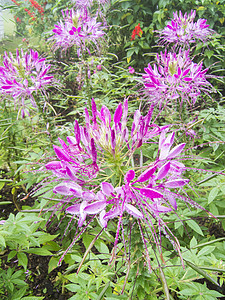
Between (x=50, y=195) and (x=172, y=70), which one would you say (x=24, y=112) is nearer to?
(x=50, y=195)

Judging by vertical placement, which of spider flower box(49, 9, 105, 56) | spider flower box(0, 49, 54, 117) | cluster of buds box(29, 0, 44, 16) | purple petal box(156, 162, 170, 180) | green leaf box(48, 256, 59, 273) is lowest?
green leaf box(48, 256, 59, 273)

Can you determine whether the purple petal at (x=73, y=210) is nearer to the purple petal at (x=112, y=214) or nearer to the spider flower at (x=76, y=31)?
the purple petal at (x=112, y=214)

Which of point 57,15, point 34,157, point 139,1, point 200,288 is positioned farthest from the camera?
point 57,15

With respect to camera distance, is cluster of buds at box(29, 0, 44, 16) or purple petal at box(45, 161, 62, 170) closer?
purple petal at box(45, 161, 62, 170)

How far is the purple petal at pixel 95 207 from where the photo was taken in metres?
0.58

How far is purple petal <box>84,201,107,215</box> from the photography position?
0.58 metres

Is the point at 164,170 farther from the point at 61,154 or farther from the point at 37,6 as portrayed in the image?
the point at 37,6

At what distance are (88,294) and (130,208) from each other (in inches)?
23.1

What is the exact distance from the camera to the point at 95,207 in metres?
0.59

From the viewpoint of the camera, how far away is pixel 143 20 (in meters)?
3.65

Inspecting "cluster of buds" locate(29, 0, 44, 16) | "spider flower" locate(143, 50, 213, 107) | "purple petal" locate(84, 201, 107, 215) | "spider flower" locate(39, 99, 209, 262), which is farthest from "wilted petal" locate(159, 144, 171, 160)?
"cluster of buds" locate(29, 0, 44, 16)

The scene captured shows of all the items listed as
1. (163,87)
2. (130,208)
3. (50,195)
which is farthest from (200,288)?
(163,87)

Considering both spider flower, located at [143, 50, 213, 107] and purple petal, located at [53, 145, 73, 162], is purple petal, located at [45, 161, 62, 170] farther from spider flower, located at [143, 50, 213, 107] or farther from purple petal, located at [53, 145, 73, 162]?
spider flower, located at [143, 50, 213, 107]

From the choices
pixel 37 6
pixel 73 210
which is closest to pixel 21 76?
pixel 73 210
